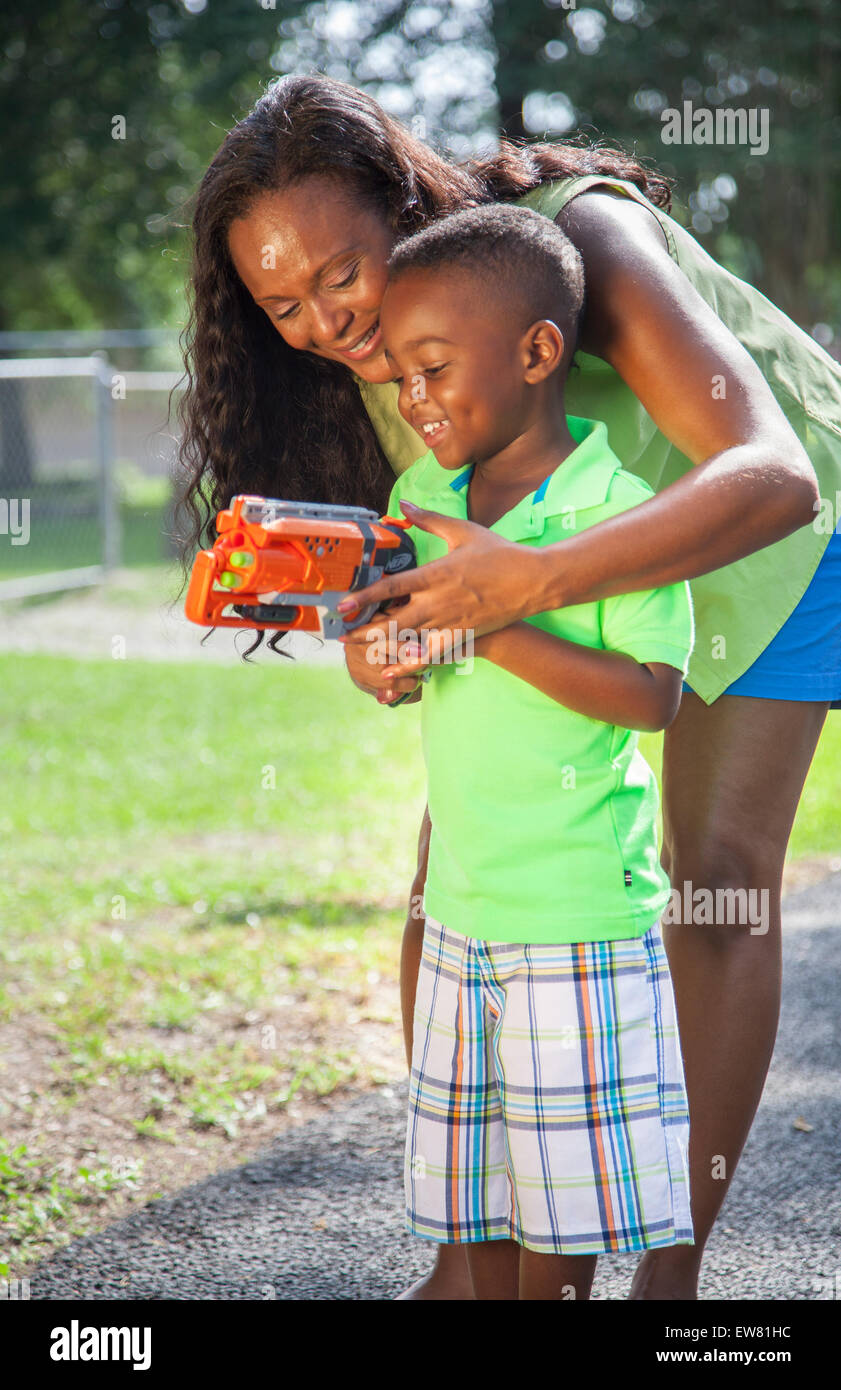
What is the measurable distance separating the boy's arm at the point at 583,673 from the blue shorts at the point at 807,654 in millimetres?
503

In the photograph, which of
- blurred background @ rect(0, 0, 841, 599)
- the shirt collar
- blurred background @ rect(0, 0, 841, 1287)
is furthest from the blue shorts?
blurred background @ rect(0, 0, 841, 599)

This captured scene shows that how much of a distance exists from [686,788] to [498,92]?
47.2 ft

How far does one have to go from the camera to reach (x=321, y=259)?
6.75 ft

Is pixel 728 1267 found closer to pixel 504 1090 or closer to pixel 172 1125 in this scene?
pixel 504 1090

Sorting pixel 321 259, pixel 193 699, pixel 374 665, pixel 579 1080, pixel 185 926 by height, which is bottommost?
pixel 193 699

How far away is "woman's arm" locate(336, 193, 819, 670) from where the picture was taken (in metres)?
1.70

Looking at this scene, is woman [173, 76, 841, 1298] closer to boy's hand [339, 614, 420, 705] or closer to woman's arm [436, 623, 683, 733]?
boy's hand [339, 614, 420, 705]

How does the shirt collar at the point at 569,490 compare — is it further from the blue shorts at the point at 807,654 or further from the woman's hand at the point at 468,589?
the blue shorts at the point at 807,654

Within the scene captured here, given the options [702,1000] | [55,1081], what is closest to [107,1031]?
[55,1081]

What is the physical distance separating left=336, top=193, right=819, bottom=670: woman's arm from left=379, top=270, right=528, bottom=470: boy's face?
16 cm

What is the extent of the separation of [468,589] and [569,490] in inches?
9.6

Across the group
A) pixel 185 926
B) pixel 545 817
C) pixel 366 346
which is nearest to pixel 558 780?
pixel 545 817

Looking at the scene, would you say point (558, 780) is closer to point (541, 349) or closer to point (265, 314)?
point (541, 349)
